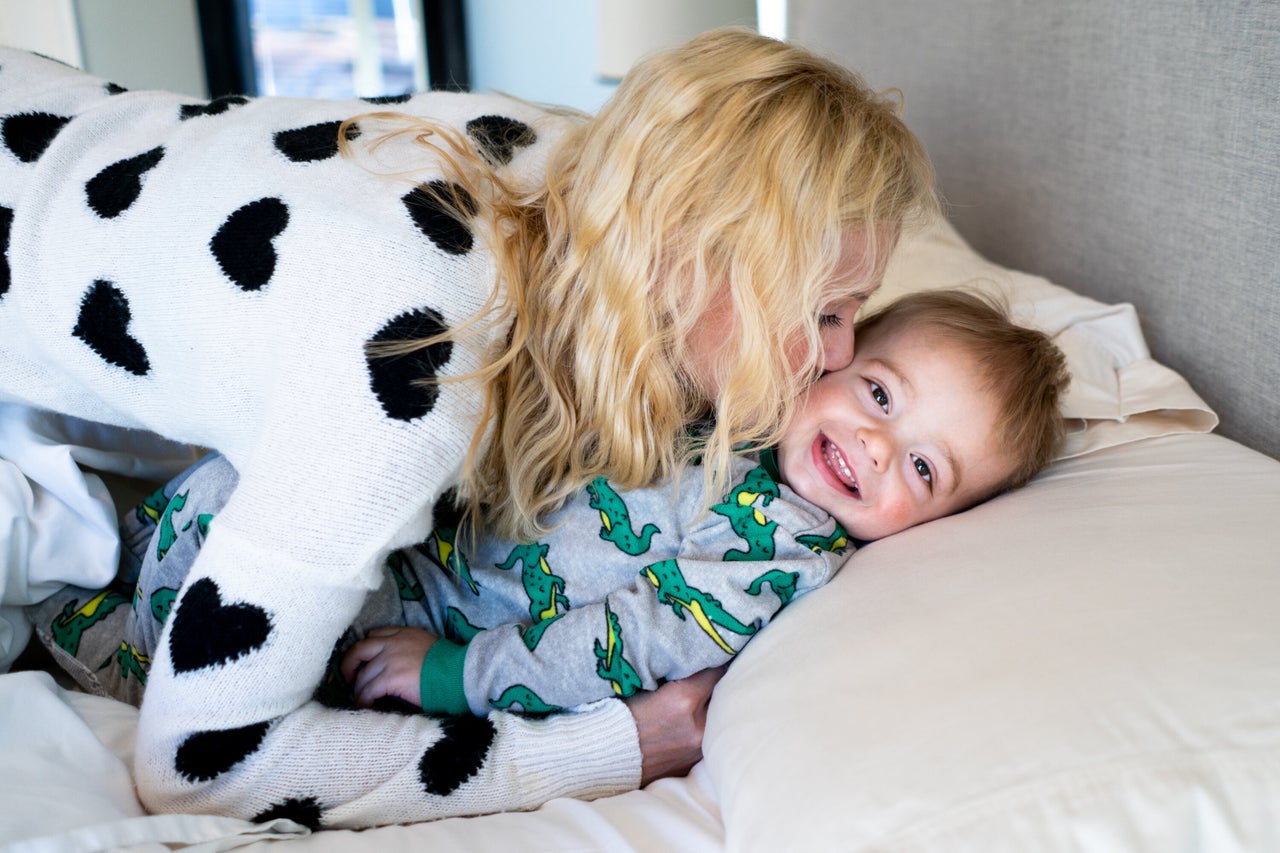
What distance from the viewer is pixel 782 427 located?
931 mm

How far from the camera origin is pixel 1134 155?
1182mm

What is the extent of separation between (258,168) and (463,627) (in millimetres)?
482

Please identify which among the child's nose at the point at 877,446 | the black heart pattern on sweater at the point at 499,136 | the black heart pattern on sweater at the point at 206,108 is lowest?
the child's nose at the point at 877,446

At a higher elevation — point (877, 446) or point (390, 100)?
point (390, 100)

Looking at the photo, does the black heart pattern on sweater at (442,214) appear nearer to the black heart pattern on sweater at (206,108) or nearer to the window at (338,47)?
the black heart pattern on sweater at (206,108)

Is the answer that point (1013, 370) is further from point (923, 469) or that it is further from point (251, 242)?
point (251, 242)

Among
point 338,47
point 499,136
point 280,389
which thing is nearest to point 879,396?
point 499,136

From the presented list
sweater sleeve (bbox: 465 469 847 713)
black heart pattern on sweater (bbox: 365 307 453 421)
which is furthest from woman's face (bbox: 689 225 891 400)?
black heart pattern on sweater (bbox: 365 307 453 421)

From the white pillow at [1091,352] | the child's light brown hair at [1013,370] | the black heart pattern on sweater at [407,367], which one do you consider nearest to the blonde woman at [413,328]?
the black heart pattern on sweater at [407,367]

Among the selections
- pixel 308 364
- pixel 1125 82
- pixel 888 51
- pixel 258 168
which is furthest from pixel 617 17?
pixel 308 364

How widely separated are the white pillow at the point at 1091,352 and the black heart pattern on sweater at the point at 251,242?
641 millimetres

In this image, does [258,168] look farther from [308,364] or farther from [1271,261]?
[1271,261]

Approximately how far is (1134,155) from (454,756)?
3.30 ft

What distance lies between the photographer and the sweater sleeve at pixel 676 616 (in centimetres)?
86
